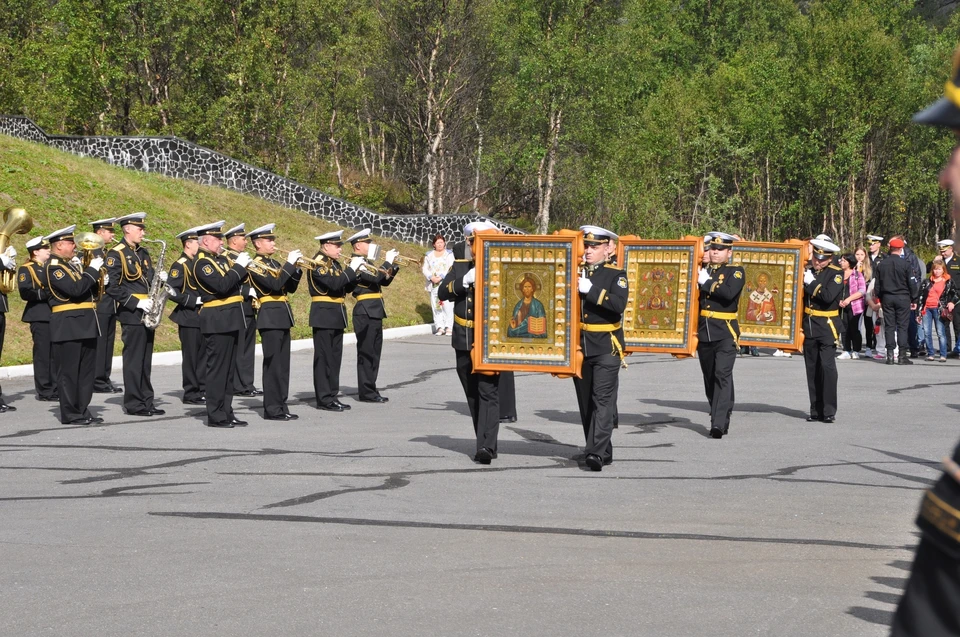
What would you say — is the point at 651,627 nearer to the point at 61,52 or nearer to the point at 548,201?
the point at 61,52

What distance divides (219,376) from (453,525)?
18.9 feet

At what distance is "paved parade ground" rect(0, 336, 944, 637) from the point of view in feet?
19.6

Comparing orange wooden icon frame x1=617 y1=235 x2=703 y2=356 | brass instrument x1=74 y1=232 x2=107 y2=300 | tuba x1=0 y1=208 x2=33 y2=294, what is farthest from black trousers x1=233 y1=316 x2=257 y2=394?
orange wooden icon frame x1=617 y1=235 x2=703 y2=356

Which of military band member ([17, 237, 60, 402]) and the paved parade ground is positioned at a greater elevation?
military band member ([17, 237, 60, 402])

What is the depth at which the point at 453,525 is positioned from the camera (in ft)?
26.1

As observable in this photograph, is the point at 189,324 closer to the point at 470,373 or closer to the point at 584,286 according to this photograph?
the point at 470,373

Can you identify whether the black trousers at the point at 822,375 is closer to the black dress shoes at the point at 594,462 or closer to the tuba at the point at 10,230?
the black dress shoes at the point at 594,462

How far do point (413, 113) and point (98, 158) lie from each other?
516 inches

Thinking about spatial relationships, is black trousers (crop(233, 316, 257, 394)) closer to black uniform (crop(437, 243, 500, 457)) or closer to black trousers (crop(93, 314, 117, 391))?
black trousers (crop(93, 314, 117, 391))

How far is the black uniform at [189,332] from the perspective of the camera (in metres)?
15.2

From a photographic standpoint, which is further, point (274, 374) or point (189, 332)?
point (189, 332)

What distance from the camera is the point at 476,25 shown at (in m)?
42.2

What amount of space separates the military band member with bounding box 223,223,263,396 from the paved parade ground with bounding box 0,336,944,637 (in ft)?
3.82

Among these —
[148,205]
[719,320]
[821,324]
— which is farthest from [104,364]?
[148,205]
